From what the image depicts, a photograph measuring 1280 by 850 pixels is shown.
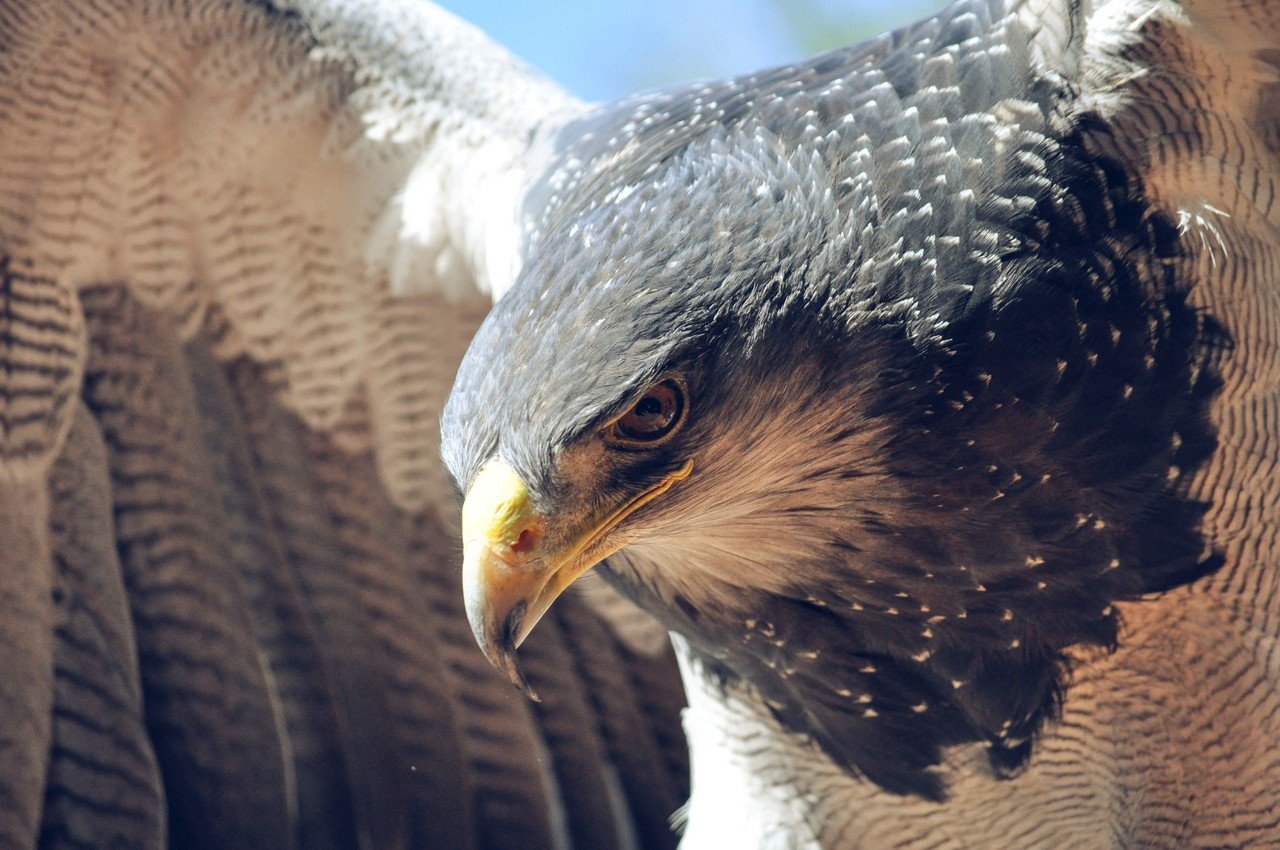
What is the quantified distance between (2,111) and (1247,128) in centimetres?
300

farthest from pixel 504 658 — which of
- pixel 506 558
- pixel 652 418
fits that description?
pixel 652 418

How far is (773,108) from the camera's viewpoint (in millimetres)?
3012

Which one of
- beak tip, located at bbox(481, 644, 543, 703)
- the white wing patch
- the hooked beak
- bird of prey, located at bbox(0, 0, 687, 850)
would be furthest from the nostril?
the white wing patch

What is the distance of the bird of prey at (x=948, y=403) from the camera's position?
2.56m

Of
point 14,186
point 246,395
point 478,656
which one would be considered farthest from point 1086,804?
point 14,186

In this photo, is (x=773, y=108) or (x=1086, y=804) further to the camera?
(x=1086, y=804)

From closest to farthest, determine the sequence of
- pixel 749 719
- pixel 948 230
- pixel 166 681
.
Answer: pixel 948 230
pixel 749 719
pixel 166 681

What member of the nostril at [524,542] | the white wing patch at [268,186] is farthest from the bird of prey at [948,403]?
the white wing patch at [268,186]

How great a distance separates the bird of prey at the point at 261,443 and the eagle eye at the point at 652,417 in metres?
1.26

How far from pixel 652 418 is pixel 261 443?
2.52m

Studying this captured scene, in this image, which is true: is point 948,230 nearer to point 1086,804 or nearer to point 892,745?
point 892,745

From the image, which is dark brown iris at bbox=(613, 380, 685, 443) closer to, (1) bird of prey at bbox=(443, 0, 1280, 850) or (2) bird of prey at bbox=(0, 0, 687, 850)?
(1) bird of prey at bbox=(443, 0, 1280, 850)

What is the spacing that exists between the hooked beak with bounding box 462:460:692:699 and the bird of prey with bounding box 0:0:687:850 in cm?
131

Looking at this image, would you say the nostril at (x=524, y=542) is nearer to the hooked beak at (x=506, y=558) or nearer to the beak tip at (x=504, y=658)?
the hooked beak at (x=506, y=558)
